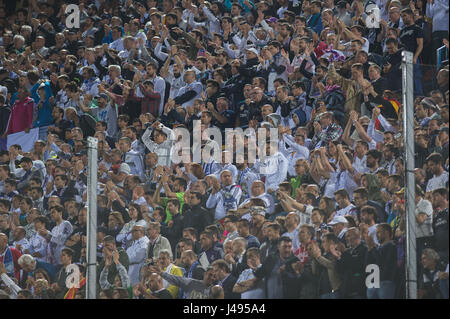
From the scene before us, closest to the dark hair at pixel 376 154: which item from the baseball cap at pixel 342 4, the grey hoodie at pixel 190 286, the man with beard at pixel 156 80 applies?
the grey hoodie at pixel 190 286

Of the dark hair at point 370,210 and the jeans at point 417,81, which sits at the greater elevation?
the jeans at point 417,81

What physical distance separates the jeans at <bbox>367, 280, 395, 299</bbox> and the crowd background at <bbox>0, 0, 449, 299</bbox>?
0.5 inches

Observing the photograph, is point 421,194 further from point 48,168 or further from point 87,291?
point 48,168

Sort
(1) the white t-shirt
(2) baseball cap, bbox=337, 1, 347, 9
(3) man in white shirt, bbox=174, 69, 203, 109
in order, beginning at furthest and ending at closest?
(3) man in white shirt, bbox=174, 69, 203, 109
(2) baseball cap, bbox=337, 1, 347, 9
(1) the white t-shirt

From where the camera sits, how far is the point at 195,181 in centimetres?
877

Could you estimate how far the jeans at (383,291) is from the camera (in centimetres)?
670

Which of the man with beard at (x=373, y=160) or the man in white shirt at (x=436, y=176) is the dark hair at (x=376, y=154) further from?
the man in white shirt at (x=436, y=176)

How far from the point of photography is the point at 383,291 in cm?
675

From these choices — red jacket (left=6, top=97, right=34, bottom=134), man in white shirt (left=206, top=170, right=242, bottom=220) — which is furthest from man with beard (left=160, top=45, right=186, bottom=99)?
man in white shirt (left=206, top=170, right=242, bottom=220)

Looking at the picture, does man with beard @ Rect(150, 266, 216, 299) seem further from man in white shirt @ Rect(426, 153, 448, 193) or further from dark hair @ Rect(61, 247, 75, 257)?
man in white shirt @ Rect(426, 153, 448, 193)

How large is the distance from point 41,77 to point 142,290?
19.9ft

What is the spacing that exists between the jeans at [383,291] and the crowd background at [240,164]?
0.01 m

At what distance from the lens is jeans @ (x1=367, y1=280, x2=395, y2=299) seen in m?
6.70

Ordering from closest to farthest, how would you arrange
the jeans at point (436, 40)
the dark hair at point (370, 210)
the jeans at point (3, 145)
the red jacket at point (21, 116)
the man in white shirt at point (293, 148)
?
the dark hair at point (370, 210), the man in white shirt at point (293, 148), the jeans at point (436, 40), the jeans at point (3, 145), the red jacket at point (21, 116)
